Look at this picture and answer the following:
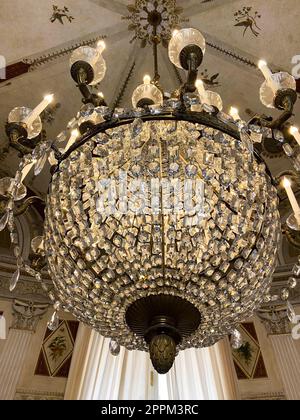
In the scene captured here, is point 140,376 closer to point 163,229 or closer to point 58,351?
point 58,351

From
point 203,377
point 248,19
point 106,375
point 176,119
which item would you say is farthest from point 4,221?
point 248,19

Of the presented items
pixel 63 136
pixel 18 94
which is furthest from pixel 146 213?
pixel 18 94

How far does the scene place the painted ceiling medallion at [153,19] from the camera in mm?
3459

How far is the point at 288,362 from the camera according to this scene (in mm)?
3816

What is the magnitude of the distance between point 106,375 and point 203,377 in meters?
0.76

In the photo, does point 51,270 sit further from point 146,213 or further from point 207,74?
point 207,74

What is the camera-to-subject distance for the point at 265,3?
3.38m

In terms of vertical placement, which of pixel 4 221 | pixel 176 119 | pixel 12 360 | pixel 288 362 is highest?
pixel 288 362

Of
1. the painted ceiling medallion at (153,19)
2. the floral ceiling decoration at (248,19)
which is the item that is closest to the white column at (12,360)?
the painted ceiling medallion at (153,19)

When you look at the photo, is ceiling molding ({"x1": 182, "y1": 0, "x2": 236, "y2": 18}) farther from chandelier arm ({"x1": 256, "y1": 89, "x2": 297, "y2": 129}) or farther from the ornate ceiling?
A: chandelier arm ({"x1": 256, "y1": 89, "x2": 297, "y2": 129})

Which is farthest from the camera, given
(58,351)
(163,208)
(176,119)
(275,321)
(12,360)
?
(275,321)

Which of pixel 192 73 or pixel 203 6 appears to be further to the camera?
pixel 203 6

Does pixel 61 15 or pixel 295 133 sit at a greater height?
pixel 61 15

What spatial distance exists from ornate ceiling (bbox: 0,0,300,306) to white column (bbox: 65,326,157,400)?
1.89m
